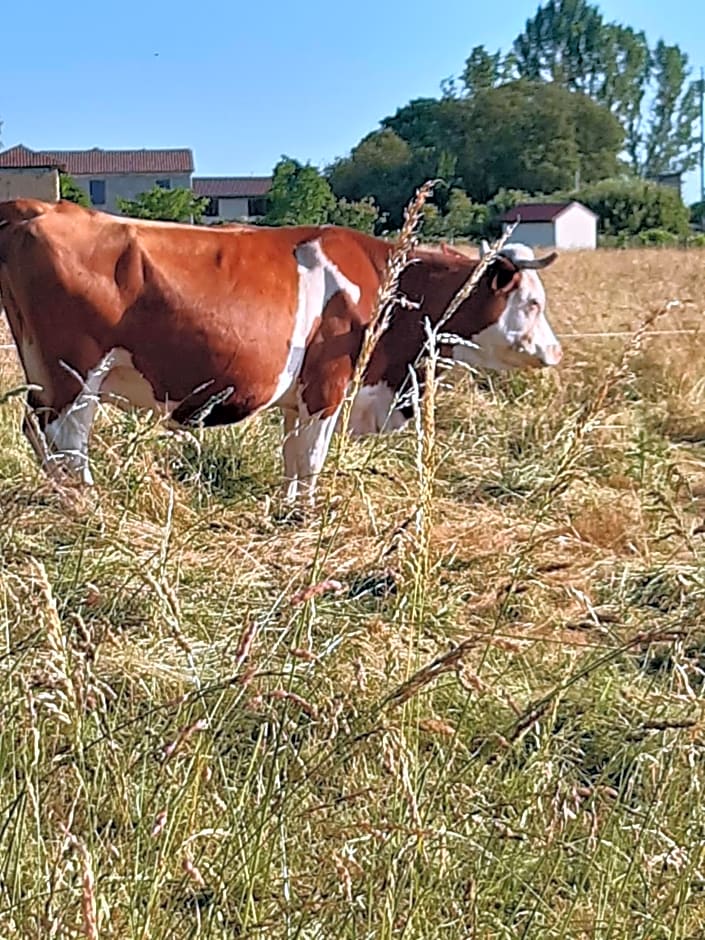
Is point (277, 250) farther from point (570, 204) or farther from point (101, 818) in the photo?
point (570, 204)

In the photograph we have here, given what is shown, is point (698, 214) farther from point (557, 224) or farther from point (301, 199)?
point (301, 199)

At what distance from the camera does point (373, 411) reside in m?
6.08

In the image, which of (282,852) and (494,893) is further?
(494,893)

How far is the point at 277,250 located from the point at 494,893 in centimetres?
410

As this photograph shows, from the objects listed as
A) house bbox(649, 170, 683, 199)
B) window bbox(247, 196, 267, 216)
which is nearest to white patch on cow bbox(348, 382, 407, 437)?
window bbox(247, 196, 267, 216)

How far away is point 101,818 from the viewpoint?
76.8 inches

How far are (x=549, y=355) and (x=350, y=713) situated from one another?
388cm

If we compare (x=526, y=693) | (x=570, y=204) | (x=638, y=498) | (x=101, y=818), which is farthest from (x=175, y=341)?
(x=570, y=204)

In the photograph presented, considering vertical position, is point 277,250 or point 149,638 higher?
point 277,250

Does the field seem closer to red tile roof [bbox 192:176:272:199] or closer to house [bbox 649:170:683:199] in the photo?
red tile roof [bbox 192:176:272:199]

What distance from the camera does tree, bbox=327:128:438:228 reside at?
51.9m

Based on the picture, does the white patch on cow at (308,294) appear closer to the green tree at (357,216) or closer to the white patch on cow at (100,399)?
the white patch on cow at (100,399)

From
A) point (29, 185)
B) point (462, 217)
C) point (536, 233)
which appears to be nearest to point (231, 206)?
point (536, 233)

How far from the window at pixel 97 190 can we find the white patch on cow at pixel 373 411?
223ft
